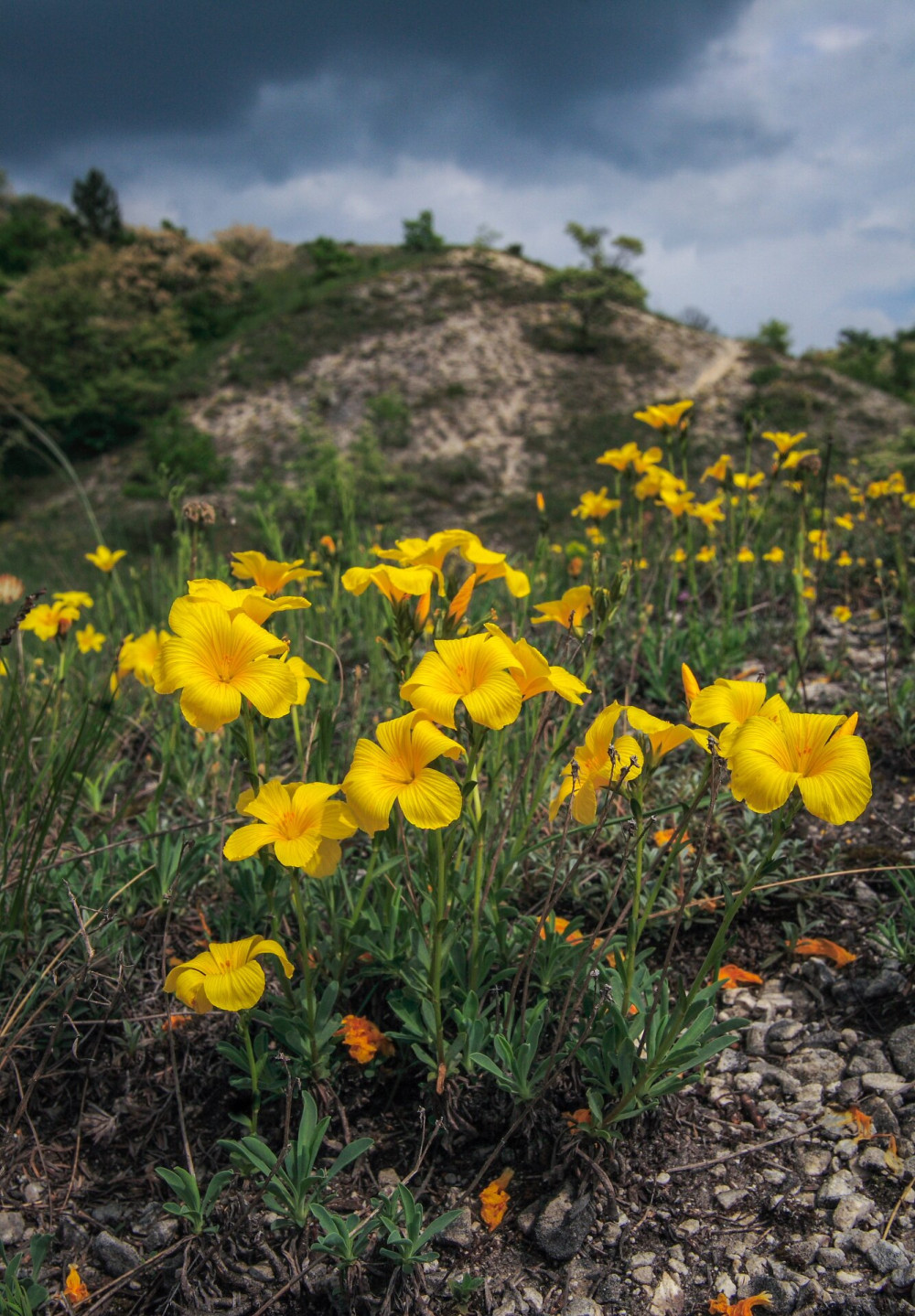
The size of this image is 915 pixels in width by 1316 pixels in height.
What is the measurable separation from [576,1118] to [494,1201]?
221mm

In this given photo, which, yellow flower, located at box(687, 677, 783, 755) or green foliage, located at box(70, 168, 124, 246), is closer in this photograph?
yellow flower, located at box(687, 677, 783, 755)

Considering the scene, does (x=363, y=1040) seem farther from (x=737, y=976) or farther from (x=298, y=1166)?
(x=737, y=976)

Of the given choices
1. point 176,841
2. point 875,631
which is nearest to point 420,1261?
point 176,841

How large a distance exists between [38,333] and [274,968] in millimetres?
22660

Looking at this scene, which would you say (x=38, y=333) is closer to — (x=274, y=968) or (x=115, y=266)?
(x=115, y=266)

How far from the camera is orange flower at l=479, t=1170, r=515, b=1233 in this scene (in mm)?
1487

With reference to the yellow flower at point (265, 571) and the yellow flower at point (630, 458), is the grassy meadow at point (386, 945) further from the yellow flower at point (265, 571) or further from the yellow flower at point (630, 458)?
the yellow flower at point (630, 458)

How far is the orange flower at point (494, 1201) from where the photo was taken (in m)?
1.49

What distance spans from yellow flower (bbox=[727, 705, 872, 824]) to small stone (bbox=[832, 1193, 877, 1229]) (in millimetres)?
898

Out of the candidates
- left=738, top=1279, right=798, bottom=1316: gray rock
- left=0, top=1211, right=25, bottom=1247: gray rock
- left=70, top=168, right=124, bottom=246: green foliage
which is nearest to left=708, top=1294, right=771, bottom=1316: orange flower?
left=738, top=1279, right=798, bottom=1316: gray rock

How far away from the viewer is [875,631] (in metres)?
4.05

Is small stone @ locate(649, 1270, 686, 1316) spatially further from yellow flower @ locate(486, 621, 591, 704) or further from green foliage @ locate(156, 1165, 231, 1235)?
yellow flower @ locate(486, 621, 591, 704)

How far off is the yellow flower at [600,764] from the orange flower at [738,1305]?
0.84 m

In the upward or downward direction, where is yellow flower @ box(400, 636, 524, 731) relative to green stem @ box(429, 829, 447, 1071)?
upward
